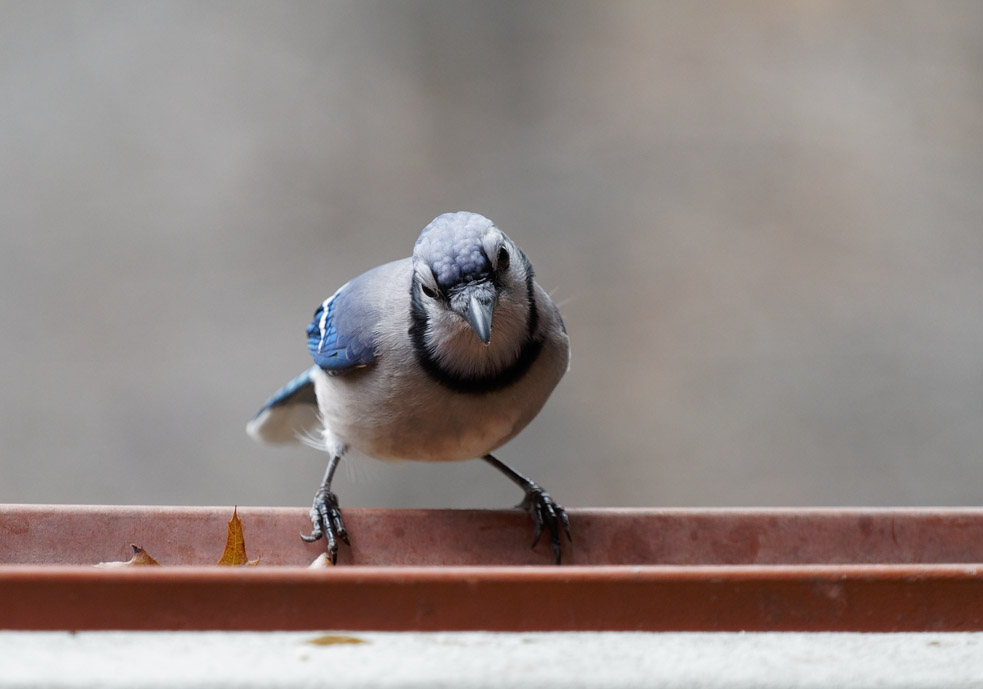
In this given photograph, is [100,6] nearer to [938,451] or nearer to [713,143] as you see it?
[713,143]

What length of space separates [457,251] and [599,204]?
217cm

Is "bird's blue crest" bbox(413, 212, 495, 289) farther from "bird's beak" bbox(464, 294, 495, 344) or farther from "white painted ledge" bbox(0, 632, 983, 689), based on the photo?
"white painted ledge" bbox(0, 632, 983, 689)

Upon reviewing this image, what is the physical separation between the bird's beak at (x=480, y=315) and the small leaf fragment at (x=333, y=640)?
63cm

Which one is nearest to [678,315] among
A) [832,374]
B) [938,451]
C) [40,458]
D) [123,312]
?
[832,374]

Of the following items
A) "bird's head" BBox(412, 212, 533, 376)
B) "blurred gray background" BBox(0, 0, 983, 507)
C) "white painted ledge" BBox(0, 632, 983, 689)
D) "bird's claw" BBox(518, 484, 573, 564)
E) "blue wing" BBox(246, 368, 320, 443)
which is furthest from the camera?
"blurred gray background" BBox(0, 0, 983, 507)

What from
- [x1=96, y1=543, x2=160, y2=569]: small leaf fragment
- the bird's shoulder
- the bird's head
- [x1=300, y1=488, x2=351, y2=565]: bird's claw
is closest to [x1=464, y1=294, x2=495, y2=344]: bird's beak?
the bird's head

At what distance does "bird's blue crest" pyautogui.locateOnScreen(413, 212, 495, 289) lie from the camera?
4.73 feet

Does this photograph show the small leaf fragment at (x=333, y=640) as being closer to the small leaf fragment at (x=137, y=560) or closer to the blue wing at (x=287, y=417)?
the small leaf fragment at (x=137, y=560)

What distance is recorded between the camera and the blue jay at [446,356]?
4.80 feet

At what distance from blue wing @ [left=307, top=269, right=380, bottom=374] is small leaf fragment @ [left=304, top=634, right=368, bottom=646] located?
0.84 m

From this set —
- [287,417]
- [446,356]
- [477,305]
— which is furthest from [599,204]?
[477,305]

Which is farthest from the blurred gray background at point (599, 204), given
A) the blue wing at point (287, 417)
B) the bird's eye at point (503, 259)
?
the bird's eye at point (503, 259)

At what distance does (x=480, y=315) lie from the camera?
141 centimetres

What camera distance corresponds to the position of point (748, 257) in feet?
11.5
